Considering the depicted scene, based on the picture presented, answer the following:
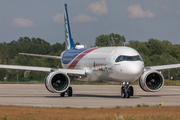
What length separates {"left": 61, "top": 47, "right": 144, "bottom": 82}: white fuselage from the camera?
27.2m

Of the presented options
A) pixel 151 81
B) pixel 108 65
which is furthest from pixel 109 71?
pixel 151 81

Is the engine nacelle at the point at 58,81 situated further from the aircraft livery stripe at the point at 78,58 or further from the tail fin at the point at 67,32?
the tail fin at the point at 67,32

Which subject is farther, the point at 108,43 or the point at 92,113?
the point at 108,43

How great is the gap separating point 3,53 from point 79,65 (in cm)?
11170

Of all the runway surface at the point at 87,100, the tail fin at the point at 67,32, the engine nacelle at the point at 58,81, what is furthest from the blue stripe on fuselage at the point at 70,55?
the engine nacelle at the point at 58,81

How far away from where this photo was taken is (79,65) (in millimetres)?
35125

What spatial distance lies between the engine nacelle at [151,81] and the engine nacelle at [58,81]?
5770 millimetres

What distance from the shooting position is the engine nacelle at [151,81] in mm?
28984

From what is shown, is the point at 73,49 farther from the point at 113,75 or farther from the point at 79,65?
the point at 113,75

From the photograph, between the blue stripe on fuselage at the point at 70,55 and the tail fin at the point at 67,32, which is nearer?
the blue stripe on fuselage at the point at 70,55

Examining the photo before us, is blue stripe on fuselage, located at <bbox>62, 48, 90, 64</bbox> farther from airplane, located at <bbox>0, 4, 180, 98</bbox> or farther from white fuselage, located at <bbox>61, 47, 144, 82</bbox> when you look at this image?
airplane, located at <bbox>0, 4, 180, 98</bbox>

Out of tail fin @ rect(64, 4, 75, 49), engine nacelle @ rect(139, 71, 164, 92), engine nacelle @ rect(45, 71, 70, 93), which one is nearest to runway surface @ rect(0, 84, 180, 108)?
engine nacelle @ rect(139, 71, 164, 92)

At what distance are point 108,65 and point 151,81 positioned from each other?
11.9ft

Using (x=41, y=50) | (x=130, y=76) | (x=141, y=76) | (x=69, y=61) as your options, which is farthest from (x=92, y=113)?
(x=41, y=50)
